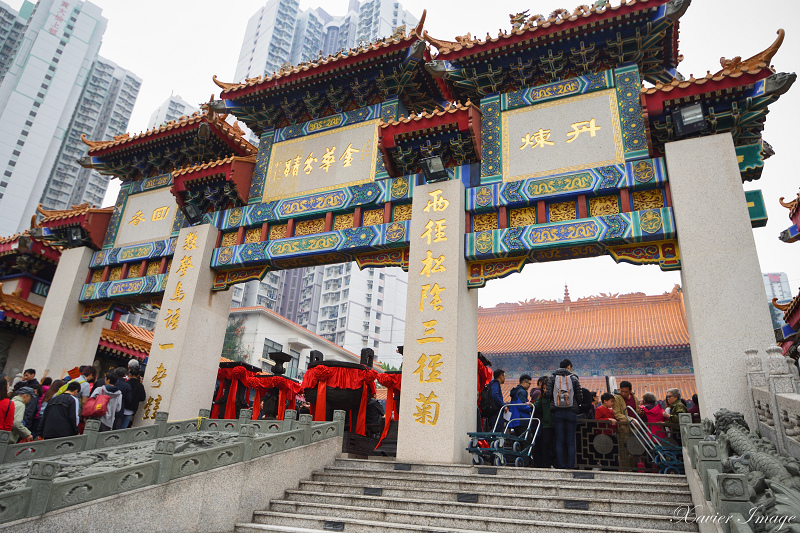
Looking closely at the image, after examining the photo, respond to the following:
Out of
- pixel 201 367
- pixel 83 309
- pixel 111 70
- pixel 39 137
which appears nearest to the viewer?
pixel 201 367

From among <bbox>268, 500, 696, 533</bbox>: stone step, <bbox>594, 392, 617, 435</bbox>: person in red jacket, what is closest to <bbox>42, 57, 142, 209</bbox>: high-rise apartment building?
<bbox>268, 500, 696, 533</bbox>: stone step

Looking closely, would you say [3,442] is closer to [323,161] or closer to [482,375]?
[482,375]

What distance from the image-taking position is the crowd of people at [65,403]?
21.2 feet

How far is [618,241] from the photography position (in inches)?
308

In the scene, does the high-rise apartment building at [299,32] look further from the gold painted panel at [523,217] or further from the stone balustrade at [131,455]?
the stone balustrade at [131,455]

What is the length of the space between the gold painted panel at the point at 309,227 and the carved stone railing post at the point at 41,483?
22.4ft

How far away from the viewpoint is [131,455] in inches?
245

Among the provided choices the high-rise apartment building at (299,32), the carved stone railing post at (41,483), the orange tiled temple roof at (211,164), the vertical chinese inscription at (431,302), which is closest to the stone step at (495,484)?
A: the vertical chinese inscription at (431,302)

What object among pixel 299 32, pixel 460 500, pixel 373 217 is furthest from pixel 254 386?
pixel 299 32

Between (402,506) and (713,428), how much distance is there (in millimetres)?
3479

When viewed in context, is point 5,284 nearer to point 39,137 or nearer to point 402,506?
point 402,506

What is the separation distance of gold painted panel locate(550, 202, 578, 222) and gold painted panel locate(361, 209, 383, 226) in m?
3.17

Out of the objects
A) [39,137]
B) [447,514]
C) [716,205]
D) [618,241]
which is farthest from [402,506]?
[39,137]

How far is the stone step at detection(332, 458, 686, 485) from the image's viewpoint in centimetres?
564
